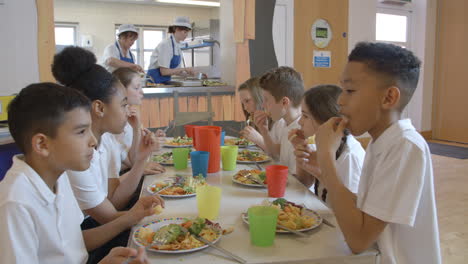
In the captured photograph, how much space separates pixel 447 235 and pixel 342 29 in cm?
371

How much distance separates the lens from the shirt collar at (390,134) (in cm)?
96

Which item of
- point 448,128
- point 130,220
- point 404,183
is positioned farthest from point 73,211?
point 448,128

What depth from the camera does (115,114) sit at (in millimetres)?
1524

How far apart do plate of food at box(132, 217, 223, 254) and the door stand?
664 cm

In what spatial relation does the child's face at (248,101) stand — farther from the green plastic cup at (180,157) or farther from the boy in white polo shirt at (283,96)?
the green plastic cup at (180,157)

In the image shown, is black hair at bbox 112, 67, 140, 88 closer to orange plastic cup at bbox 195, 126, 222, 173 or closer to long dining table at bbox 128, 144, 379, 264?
orange plastic cup at bbox 195, 126, 222, 173

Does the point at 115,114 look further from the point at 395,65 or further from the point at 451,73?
the point at 451,73

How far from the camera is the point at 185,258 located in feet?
2.77

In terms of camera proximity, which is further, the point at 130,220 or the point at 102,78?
the point at 102,78

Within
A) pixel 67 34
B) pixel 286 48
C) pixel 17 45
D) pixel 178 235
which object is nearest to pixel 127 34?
pixel 17 45

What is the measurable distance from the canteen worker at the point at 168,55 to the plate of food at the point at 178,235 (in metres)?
3.64

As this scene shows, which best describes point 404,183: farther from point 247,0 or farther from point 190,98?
point 247,0

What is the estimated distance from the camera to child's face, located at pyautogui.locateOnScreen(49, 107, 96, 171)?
96 cm

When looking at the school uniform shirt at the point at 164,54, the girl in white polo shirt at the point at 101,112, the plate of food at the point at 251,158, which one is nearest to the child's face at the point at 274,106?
the plate of food at the point at 251,158
